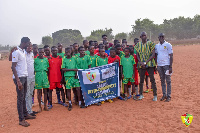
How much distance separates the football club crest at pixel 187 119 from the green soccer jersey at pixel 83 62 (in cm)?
338

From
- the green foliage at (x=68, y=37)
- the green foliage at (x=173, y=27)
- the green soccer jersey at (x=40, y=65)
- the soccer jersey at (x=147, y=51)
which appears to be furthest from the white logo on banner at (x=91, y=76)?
the green foliage at (x=68, y=37)

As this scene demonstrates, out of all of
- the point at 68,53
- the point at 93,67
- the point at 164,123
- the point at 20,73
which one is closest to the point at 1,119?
the point at 20,73

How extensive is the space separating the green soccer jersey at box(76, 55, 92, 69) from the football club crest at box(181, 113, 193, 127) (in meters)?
3.38

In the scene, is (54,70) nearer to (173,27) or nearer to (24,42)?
(24,42)

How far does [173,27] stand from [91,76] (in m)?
59.4

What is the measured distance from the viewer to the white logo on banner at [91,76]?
6020 millimetres

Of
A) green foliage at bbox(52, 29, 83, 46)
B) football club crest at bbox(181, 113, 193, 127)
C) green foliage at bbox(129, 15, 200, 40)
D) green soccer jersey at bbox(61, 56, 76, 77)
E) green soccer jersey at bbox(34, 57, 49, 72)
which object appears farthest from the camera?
green foliage at bbox(52, 29, 83, 46)

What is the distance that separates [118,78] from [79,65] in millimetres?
1651

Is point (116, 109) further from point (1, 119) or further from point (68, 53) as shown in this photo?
point (1, 119)

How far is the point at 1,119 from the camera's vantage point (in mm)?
5625

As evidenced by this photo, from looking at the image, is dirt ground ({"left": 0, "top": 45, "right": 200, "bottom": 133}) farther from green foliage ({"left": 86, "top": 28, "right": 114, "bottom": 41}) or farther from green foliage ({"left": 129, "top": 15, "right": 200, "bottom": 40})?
green foliage ({"left": 86, "top": 28, "right": 114, "bottom": 41})

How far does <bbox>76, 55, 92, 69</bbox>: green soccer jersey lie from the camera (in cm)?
604

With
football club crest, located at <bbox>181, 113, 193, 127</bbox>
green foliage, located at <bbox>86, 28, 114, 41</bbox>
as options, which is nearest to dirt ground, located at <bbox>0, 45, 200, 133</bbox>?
football club crest, located at <bbox>181, 113, 193, 127</bbox>

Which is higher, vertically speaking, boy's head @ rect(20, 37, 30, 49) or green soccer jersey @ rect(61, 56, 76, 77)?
boy's head @ rect(20, 37, 30, 49)
